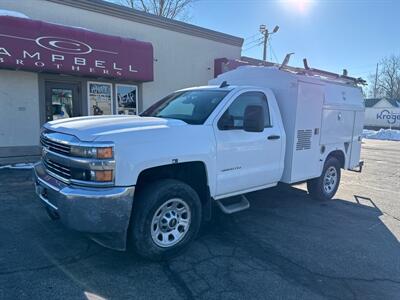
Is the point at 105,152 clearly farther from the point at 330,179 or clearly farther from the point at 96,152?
the point at 330,179

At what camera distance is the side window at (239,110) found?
4398 mm

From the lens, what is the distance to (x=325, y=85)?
244 inches

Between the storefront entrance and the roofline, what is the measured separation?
2.58 metres

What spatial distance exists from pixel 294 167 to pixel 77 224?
368 centimetres

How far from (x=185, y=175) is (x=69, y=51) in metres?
7.14

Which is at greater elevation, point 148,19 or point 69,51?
point 148,19

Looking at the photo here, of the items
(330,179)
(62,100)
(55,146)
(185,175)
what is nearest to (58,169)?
(55,146)

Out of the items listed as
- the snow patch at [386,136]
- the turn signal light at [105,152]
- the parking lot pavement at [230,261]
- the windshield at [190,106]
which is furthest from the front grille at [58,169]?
the snow patch at [386,136]

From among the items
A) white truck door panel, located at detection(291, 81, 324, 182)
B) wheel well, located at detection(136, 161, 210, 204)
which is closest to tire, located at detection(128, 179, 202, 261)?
wheel well, located at detection(136, 161, 210, 204)

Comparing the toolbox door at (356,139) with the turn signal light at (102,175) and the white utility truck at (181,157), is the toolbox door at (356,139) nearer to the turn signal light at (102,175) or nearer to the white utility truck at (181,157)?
the white utility truck at (181,157)

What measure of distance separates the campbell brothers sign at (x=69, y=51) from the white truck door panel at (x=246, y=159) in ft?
22.9

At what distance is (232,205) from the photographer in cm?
481

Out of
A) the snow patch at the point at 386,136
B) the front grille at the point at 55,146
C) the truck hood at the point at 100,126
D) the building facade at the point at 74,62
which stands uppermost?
the building facade at the point at 74,62

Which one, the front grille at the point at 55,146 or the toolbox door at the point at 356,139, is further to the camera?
the toolbox door at the point at 356,139
